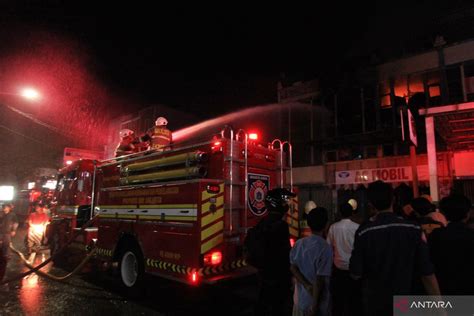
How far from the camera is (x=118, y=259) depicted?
23.1 feet

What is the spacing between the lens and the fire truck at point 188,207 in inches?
207

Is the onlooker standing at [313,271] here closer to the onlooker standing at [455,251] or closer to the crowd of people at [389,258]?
the crowd of people at [389,258]

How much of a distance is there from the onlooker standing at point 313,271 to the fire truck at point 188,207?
224 centimetres

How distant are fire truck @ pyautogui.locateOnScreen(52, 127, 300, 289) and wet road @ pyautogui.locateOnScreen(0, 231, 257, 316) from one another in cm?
54

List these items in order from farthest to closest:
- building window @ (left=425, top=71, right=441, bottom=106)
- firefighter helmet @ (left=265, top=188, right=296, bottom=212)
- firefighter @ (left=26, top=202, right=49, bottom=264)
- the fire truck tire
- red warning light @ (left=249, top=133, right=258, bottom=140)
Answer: building window @ (left=425, top=71, right=441, bottom=106) < firefighter @ (left=26, top=202, right=49, bottom=264) < red warning light @ (left=249, top=133, right=258, bottom=140) < the fire truck tire < firefighter helmet @ (left=265, top=188, right=296, bottom=212)

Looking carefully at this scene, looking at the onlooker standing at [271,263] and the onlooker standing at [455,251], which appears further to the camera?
the onlooker standing at [271,263]

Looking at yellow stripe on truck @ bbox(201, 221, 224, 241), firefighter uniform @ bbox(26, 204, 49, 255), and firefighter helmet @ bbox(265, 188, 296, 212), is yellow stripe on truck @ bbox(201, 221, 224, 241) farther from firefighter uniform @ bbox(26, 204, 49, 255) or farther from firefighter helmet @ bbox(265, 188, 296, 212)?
firefighter uniform @ bbox(26, 204, 49, 255)

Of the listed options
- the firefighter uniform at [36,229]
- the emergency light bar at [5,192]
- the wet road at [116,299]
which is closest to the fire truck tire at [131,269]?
the wet road at [116,299]

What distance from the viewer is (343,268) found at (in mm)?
4477

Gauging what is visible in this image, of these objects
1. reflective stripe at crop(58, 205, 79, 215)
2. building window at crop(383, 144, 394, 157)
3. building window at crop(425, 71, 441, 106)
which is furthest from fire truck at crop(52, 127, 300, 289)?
building window at crop(425, 71, 441, 106)

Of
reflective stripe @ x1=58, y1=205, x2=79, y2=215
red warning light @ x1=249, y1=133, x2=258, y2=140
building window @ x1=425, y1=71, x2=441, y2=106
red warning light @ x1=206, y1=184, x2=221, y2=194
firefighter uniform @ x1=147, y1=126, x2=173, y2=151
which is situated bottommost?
reflective stripe @ x1=58, y1=205, x2=79, y2=215

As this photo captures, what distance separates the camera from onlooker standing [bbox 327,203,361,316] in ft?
14.6

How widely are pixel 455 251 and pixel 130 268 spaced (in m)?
5.97

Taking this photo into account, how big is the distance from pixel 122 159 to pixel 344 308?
5.70 metres
